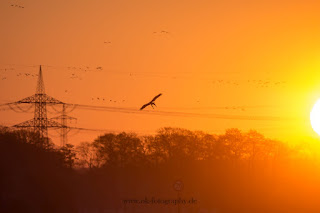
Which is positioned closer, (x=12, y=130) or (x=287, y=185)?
(x=12, y=130)

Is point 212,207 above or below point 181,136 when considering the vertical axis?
below

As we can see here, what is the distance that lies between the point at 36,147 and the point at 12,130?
58.0 ft

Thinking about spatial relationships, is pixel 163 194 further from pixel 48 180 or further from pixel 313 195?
pixel 48 180

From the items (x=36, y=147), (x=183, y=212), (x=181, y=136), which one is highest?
(x=181, y=136)

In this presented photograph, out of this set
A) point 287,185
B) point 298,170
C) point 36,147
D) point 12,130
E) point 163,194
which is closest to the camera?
point 36,147

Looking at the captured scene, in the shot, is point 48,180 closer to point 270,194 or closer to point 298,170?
point 270,194

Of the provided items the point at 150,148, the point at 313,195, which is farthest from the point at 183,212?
the point at 150,148

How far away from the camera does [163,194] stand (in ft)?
376

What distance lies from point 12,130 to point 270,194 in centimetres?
3656

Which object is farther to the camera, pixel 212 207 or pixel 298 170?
pixel 298 170

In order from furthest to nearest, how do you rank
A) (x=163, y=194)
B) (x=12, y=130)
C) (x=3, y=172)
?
(x=163, y=194)
(x=12, y=130)
(x=3, y=172)

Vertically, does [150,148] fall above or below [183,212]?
above

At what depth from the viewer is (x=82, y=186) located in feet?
372

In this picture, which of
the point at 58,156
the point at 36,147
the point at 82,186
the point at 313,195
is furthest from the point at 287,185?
the point at 36,147
